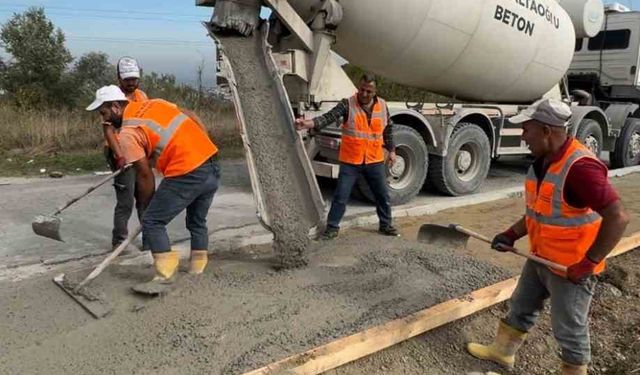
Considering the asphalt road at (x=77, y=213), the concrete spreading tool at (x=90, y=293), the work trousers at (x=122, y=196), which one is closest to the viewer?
the concrete spreading tool at (x=90, y=293)

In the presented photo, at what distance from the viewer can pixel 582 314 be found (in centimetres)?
288

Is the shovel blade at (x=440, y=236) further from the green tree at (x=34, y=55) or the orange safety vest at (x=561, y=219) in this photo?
the green tree at (x=34, y=55)

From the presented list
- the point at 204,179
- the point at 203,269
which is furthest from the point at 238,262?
the point at 204,179

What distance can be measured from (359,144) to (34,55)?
16.7 meters

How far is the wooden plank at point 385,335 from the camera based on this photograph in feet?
9.74

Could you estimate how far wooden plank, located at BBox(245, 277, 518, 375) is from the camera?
2969 millimetres

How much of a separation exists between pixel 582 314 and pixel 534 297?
34 centimetres

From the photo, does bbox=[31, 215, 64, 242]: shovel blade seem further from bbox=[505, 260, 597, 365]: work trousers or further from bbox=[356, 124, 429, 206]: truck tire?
bbox=[356, 124, 429, 206]: truck tire

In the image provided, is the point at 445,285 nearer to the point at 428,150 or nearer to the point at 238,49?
the point at 238,49

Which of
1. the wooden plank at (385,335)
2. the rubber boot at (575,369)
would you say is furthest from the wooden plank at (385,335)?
the rubber boot at (575,369)

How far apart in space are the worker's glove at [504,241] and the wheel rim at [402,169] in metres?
3.79

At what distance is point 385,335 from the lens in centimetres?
333

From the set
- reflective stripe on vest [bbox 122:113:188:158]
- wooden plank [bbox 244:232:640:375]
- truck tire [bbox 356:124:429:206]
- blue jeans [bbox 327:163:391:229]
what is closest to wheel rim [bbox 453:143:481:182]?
truck tire [bbox 356:124:429:206]

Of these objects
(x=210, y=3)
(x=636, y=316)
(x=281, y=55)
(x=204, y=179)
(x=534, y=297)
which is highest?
(x=210, y=3)
